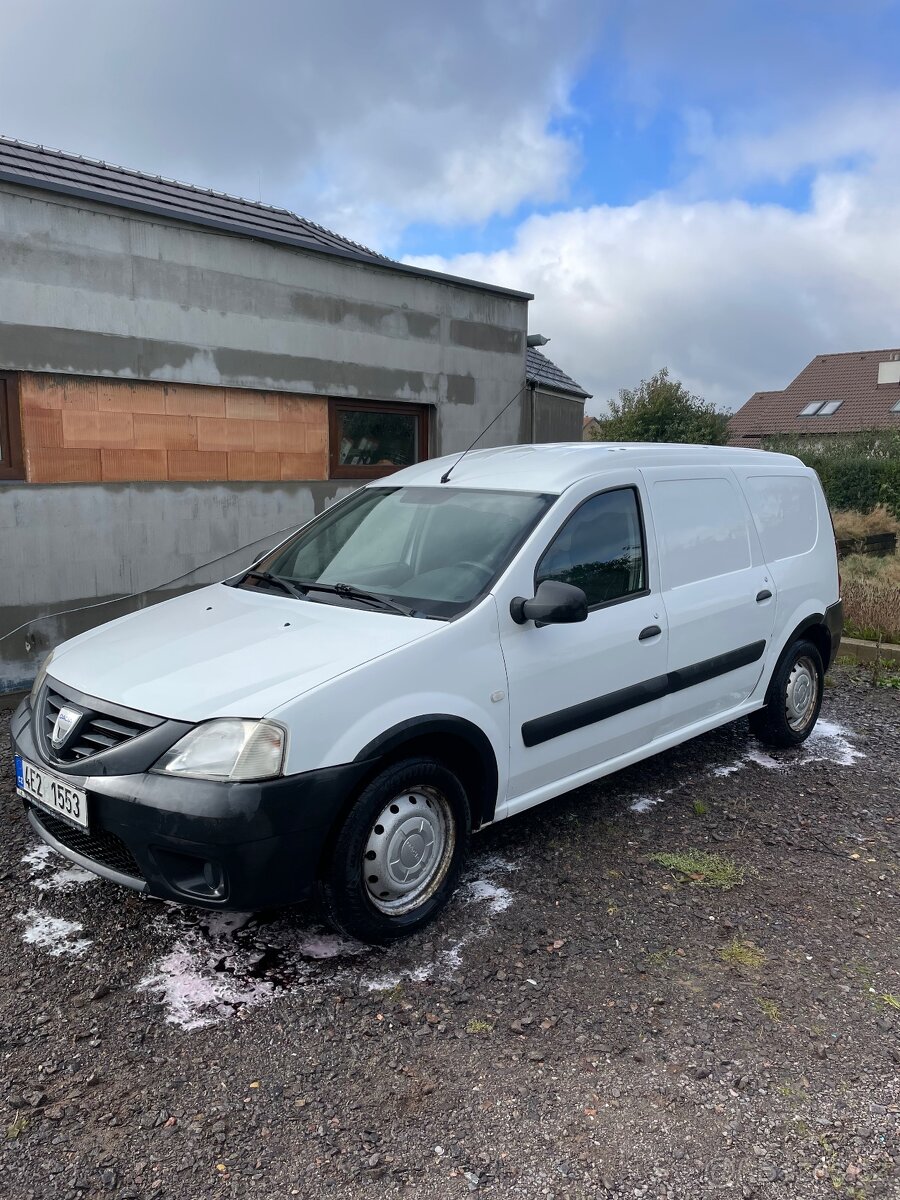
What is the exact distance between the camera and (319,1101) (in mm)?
2492

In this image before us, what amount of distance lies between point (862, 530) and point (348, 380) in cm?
1361

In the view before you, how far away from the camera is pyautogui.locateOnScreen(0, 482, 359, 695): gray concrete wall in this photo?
→ 20.1 feet

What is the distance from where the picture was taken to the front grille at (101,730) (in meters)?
2.93

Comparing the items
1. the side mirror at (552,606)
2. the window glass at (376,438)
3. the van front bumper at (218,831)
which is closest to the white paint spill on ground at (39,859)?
the van front bumper at (218,831)

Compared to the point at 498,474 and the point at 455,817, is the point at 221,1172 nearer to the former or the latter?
the point at 455,817

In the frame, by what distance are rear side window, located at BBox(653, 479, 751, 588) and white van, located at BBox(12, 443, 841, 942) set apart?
0.05 ft

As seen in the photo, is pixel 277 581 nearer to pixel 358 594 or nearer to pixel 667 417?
pixel 358 594

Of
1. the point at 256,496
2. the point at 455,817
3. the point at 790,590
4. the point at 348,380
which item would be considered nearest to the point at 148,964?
the point at 455,817

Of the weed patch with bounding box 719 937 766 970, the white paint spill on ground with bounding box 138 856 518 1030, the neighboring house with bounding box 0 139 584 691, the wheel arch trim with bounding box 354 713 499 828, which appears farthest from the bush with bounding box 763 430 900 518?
the white paint spill on ground with bounding box 138 856 518 1030

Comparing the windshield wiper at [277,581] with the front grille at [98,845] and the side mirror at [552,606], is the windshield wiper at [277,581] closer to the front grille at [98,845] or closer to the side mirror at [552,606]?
the side mirror at [552,606]

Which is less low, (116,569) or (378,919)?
(116,569)

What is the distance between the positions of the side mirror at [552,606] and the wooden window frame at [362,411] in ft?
15.2

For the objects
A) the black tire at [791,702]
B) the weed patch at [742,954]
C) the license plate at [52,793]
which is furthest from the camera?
the black tire at [791,702]

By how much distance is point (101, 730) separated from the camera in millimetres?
3016
